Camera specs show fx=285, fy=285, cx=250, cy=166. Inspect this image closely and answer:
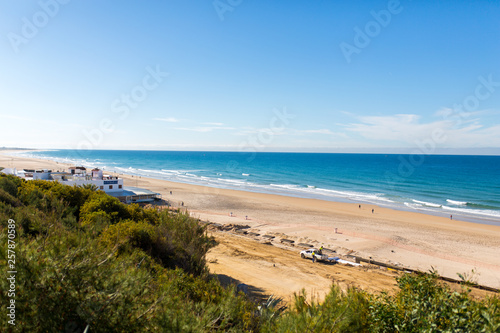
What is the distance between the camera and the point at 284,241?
21.5 m

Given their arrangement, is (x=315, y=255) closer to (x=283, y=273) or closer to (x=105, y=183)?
(x=283, y=273)

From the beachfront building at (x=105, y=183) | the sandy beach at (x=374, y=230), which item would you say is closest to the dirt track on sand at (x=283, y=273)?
the sandy beach at (x=374, y=230)

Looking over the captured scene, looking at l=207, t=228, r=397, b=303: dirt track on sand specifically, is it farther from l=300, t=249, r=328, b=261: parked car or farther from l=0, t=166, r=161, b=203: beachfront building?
l=0, t=166, r=161, b=203: beachfront building

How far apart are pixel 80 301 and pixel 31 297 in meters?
0.57

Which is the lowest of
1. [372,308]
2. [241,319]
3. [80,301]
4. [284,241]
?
[284,241]

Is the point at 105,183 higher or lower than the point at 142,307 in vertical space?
lower

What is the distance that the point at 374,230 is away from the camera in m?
26.3

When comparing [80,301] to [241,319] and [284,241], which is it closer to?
[241,319]

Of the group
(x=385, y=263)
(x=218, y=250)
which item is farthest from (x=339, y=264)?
(x=218, y=250)

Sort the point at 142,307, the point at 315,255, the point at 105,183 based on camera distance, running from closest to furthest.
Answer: the point at 142,307, the point at 315,255, the point at 105,183

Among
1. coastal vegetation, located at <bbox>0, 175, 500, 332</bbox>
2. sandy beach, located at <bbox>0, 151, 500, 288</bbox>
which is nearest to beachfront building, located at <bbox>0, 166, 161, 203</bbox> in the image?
sandy beach, located at <bbox>0, 151, 500, 288</bbox>

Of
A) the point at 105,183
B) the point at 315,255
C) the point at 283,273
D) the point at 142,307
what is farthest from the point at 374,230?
the point at 105,183

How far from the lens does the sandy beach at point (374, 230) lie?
19.0 meters

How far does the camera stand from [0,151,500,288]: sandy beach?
18969 mm
